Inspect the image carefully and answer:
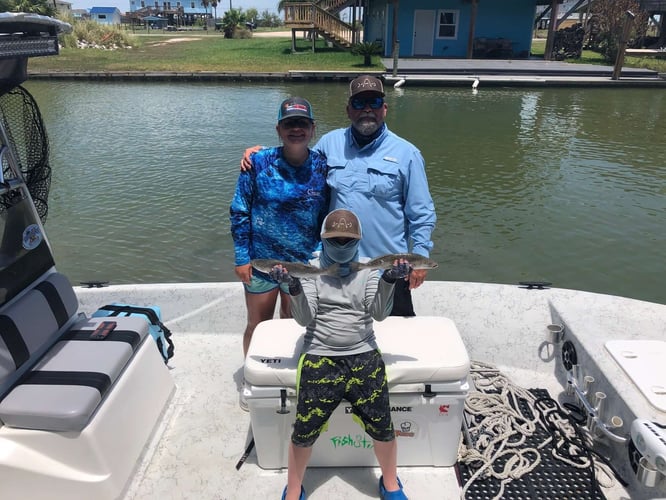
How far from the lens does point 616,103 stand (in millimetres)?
21078

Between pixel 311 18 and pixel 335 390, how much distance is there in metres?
32.8

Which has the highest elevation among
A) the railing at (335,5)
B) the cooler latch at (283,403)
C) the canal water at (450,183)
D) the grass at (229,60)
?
the railing at (335,5)

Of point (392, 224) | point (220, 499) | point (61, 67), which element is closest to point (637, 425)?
point (392, 224)

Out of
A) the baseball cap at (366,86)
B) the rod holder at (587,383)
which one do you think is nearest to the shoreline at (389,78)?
the baseball cap at (366,86)

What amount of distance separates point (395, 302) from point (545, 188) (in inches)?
385

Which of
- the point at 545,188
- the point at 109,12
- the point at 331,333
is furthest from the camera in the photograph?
the point at 109,12

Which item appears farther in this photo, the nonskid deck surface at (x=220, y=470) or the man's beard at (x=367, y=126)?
the man's beard at (x=367, y=126)

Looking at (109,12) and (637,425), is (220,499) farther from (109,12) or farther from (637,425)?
(109,12)

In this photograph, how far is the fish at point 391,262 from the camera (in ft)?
8.08

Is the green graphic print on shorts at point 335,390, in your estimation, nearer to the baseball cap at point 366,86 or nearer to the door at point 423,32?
the baseball cap at point 366,86

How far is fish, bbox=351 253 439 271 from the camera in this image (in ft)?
8.08

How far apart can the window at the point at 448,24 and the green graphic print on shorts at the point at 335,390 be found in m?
32.5

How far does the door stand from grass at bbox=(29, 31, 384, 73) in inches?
132

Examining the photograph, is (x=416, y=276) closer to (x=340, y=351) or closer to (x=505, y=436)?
(x=340, y=351)
